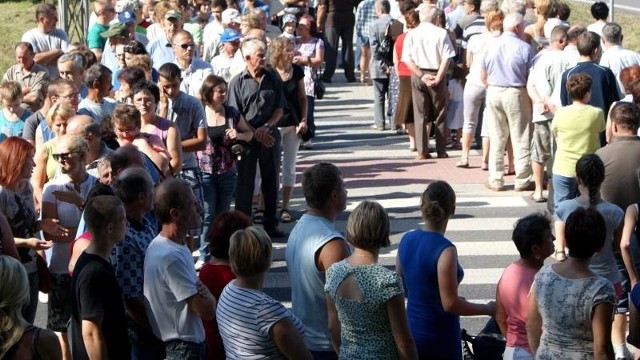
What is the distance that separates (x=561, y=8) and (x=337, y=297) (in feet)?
34.7

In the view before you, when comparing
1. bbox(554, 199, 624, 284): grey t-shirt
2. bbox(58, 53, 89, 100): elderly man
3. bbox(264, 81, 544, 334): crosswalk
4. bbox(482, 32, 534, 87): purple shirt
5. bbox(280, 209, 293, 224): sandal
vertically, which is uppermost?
bbox(58, 53, 89, 100): elderly man

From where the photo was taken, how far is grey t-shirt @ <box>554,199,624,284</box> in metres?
8.29

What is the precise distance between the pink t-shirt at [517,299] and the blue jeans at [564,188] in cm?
475

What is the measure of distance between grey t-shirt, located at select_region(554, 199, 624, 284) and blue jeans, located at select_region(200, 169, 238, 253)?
4010mm

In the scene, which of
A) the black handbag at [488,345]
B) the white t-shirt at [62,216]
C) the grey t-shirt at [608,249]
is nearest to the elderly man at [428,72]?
the grey t-shirt at [608,249]

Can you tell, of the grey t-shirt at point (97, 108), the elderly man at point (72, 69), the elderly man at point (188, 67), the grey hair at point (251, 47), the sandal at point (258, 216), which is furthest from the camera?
the sandal at point (258, 216)

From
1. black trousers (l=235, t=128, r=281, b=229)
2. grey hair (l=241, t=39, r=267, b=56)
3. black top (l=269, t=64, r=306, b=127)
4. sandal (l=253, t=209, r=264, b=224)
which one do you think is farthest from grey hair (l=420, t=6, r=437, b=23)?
grey hair (l=241, t=39, r=267, b=56)

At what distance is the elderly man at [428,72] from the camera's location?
16.6 meters

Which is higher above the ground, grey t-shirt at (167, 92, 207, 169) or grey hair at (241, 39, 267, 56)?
grey hair at (241, 39, 267, 56)

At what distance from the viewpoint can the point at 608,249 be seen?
835cm

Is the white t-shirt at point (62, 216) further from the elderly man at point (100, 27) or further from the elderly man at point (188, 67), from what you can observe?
the elderly man at point (100, 27)

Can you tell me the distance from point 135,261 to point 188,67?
20.3 ft

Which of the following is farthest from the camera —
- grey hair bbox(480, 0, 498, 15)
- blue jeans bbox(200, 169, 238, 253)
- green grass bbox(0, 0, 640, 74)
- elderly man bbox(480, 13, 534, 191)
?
green grass bbox(0, 0, 640, 74)

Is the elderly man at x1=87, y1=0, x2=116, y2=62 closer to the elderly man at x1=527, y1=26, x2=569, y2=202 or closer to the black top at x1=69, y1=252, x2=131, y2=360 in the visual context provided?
the elderly man at x1=527, y1=26, x2=569, y2=202
